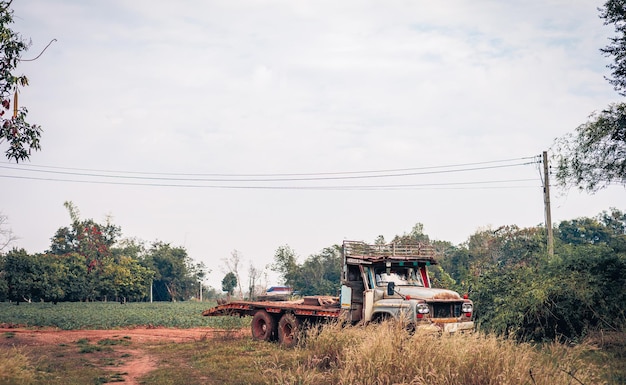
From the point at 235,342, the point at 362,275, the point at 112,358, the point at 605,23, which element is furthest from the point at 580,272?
the point at 112,358

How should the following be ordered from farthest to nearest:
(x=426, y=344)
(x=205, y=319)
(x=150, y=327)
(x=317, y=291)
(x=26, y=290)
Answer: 1. (x=317, y=291)
2. (x=26, y=290)
3. (x=205, y=319)
4. (x=150, y=327)
5. (x=426, y=344)

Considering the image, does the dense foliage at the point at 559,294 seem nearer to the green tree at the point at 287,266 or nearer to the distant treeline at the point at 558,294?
the distant treeline at the point at 558,294

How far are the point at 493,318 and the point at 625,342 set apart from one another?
14.1ft

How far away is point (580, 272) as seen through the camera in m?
19.5

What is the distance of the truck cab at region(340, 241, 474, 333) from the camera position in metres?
15.2

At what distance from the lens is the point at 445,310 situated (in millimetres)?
15562

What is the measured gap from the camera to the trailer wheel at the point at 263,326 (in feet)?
61.8

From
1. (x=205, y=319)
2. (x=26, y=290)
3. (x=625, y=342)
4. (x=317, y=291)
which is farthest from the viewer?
(x=317, y=291)

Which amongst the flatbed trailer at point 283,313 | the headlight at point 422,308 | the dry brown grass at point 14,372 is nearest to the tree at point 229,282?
the flatbed trailer at point 283,313

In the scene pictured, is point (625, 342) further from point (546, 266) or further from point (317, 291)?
point (317, 291)

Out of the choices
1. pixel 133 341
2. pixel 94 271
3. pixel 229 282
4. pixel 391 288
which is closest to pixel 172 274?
pixel 229 282

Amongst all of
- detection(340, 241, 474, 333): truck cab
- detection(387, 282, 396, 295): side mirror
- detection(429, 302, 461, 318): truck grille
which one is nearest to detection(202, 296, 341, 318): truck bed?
detection(340, 241, 474, 333): truck cab

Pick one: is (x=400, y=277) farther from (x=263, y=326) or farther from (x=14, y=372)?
(x=14, y=372)

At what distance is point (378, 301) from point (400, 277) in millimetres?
1350
